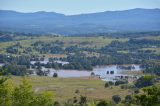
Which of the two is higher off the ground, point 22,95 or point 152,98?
point 22,95

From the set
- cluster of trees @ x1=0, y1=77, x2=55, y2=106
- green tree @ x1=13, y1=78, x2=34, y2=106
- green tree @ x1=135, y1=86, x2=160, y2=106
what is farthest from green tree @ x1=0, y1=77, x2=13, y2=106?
green tree @ x1=135, y1=86, x2=160, y2=106

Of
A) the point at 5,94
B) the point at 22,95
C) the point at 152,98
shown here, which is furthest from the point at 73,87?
the point at 152,98

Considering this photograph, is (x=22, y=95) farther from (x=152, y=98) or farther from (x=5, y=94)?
(x=152, y=98)

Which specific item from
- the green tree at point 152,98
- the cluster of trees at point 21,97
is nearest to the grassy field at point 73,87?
the cluster of trees at point 21,97

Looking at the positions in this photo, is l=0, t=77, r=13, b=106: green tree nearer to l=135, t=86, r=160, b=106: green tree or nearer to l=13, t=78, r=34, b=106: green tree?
l=13, t=78, r=34, b=106: green tree

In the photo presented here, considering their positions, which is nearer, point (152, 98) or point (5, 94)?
point (152, 98)

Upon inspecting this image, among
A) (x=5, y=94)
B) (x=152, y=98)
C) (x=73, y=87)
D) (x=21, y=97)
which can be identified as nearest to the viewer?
(x=152, y=98)

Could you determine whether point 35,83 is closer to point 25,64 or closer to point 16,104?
point 25,64

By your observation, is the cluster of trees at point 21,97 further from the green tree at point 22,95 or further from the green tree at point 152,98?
the green tree at point 152,98
